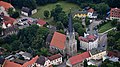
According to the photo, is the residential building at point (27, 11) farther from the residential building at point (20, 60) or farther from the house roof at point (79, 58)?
the house roof at point (79, 58)

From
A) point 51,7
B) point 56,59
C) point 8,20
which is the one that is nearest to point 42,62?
point 56,59

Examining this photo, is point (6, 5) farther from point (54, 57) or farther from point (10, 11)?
point (54, 57)

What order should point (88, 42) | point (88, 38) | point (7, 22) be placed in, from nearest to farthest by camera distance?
point (88, 42)
point (88, 38)
point (7, 22)

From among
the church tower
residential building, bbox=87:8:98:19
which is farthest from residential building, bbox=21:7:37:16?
the church tower

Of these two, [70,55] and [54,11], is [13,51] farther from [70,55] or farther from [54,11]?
[54,11]

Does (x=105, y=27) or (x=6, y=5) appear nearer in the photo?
(x=105, y=27)

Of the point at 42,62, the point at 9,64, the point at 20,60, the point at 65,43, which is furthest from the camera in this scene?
the point at 65,43

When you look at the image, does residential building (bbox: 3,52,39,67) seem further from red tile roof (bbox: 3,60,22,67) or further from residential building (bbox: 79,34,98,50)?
residential building (bbox: 79,34,98,50)

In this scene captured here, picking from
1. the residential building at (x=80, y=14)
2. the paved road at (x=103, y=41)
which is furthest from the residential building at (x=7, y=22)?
the paved road at (x=103, y=41)
